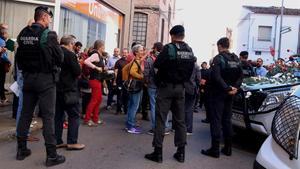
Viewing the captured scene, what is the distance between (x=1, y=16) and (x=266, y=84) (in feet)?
24.3

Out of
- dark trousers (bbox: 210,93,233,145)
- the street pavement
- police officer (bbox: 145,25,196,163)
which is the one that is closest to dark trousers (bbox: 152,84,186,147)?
police officer (bbox: 145,25,196,163)

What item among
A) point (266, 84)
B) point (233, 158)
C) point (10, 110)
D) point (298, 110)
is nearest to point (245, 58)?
point (266, 84)

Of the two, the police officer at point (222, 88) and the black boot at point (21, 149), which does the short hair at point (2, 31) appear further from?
the police officer at point (222, 88)

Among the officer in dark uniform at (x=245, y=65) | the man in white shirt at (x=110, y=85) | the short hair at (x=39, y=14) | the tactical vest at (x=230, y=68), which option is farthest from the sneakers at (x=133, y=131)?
the officer in dark uniform at (x=245, y=65)

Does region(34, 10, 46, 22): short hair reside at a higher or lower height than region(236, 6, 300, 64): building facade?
lower

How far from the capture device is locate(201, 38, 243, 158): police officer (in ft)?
23.6

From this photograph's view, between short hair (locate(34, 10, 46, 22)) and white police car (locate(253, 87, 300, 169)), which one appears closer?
white police car (locate(253, 87, 300, 169))

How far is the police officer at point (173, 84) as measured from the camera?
6.64 meters

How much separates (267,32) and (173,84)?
47.6 meters

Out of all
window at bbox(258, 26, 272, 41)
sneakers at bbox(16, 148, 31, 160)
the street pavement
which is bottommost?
the street pavement

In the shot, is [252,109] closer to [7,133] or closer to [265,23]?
[7,133]

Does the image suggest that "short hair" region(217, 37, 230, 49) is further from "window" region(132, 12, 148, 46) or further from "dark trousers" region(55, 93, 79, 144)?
"window" region(132, 12, 148, 46)

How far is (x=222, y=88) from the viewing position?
7.15 meters

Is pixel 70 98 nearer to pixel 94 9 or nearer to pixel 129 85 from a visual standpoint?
pixel 129 85
